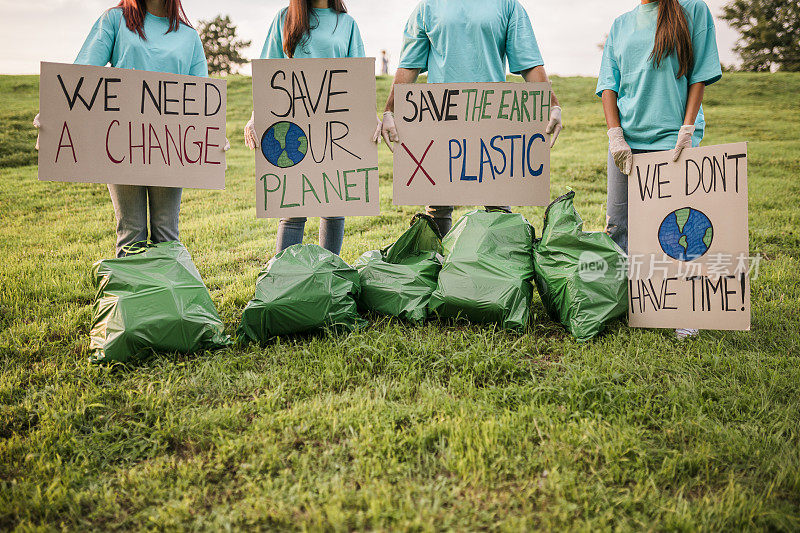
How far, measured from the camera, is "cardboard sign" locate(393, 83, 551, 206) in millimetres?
3182

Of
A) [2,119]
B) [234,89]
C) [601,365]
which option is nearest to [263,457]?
[601,365]

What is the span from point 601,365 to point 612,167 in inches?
51.4

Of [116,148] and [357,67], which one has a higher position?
[357,67]

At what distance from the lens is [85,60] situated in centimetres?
294

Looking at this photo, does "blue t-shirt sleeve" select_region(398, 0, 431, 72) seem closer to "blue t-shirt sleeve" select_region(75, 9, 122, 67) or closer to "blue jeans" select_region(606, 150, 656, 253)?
"blue jeans" select_region(606, 150, 656, 253)

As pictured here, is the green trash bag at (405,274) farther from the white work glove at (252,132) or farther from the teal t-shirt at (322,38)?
the teal t-shirt at (322,38)

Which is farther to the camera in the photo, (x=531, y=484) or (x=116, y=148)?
(x=116, y=148)

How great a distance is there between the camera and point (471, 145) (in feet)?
10.6

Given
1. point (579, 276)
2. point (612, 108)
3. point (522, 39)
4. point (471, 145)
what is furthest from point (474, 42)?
point (579, 276)

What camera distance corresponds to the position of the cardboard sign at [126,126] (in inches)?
116

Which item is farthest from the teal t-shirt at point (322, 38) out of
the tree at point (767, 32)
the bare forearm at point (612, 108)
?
the tree at point (767, 32)

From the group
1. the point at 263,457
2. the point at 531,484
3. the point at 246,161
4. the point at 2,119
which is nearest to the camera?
the point at 531,484

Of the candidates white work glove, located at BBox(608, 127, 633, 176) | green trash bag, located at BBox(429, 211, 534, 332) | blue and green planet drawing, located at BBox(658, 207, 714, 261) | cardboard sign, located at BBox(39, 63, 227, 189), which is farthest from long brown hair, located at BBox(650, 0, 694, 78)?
cardboard sign, located at BBox(39, 63, 227, 189)

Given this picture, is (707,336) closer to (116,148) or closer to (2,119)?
(116,148)
